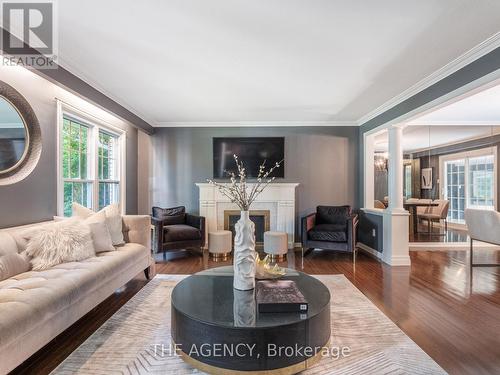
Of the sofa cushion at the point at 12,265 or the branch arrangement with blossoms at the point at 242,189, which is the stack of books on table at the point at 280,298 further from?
the sofa cushion at the point at 12,265

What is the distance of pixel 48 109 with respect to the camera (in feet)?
9.79

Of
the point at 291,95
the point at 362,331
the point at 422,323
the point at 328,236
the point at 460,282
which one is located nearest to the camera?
the point at 362,331

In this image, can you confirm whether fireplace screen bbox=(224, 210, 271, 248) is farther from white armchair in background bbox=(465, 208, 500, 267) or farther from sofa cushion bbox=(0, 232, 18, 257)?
sofa cushion bbox=(0, 232, 18, 257)

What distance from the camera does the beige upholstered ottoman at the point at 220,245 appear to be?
4.38 metres

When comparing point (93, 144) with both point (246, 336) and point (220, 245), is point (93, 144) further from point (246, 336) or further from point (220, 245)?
point (246, 336)

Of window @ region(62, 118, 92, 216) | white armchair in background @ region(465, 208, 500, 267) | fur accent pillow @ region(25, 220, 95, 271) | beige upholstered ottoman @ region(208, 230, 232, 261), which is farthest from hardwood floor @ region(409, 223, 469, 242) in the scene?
window @ region(62, 118, 92, 216)

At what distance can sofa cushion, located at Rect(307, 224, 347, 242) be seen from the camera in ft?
14.1

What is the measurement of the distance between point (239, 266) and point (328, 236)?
107 inches

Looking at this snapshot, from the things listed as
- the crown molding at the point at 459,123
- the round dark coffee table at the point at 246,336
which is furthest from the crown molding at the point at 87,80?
the crown molding at the point at 459,123

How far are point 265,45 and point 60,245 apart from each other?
8.39ft

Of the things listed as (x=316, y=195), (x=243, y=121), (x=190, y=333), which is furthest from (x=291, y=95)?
(x=190, y=333)

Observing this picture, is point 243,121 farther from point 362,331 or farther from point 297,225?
point 362,331

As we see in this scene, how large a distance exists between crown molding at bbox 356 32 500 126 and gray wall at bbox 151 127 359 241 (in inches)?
46.8

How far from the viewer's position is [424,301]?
109 inches
